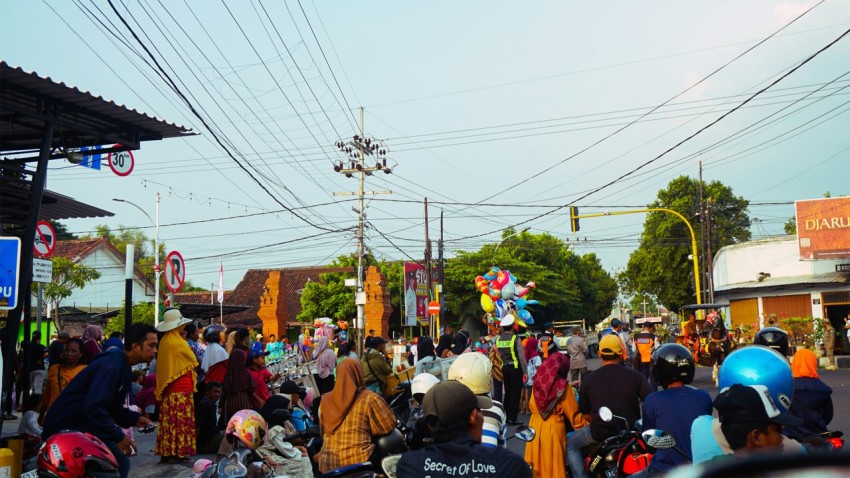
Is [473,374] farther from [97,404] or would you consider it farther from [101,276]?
[101,276]

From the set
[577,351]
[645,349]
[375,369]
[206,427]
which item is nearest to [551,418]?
[375,369]

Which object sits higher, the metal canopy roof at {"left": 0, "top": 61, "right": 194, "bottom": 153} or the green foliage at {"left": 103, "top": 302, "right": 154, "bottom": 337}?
the metal canopy roof at {"left": 0, "top": 61, "right": 194, "bottom": 153}

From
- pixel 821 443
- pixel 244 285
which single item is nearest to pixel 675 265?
pixel 244 285

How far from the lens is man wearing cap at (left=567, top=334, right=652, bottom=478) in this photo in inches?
284

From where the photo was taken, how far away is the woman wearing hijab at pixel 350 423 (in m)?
5.97

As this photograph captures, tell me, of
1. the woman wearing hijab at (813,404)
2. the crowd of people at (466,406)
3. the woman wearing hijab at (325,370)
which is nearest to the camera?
the crowd of people at (466,406)

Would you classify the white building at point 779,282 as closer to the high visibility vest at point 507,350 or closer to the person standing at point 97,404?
the high visibility vest at point 507,350

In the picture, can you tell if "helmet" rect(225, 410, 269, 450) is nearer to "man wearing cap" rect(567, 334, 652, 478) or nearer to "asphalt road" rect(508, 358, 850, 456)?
"man wearing cap" rect(567, 334, 652, 478)

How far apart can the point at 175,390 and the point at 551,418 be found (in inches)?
190

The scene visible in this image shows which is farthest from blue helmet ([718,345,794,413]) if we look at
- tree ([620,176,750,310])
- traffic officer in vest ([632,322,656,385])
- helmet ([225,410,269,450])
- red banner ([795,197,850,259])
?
tree ([620,176,750,310])

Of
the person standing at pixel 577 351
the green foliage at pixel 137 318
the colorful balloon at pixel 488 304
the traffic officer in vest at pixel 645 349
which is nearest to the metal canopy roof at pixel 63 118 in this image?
the person standing at pixel 577 351

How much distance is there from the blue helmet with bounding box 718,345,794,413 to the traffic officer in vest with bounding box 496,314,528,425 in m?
10.6

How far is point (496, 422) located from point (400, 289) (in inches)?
1959

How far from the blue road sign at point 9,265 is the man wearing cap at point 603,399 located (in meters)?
4.94
